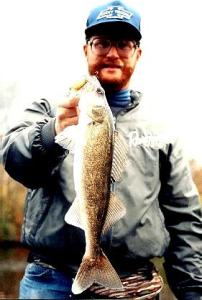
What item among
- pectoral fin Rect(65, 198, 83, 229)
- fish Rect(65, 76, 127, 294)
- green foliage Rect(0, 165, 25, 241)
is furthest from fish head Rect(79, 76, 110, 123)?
green foliage Rect(0, 165, 25, 241)

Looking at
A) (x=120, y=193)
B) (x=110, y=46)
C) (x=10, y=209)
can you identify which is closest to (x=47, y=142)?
(x=120, y=193)

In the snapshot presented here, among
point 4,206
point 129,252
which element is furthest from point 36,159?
point 4,206

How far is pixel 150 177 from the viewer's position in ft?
11.0

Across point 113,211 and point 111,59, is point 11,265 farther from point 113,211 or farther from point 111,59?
point 113,211

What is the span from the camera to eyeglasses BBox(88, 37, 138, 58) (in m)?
3.41

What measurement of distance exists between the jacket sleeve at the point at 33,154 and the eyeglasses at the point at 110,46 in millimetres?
631

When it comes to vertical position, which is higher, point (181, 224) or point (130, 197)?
point (130, 197)

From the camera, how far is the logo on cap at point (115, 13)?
355 cm

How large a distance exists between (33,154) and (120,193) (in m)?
0.62

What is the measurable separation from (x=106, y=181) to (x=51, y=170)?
42 centimetres

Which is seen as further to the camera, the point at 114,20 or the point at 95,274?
the point at 114,20

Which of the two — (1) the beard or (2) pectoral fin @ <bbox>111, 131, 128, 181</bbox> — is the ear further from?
(2) pectoral fin @ <bbox>111, 131, 128, 181</bbox>

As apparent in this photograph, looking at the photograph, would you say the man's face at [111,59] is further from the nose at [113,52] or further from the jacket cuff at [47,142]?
the jacket cuff at [47,142]

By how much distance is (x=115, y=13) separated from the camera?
3588mm
